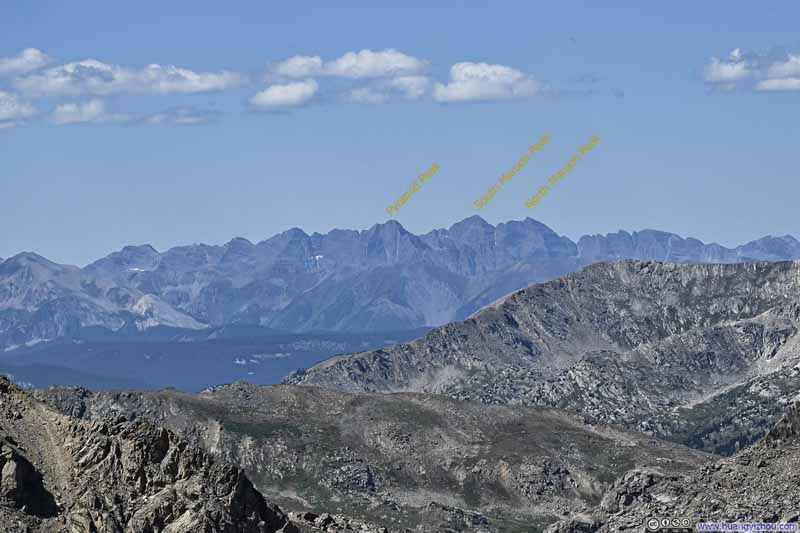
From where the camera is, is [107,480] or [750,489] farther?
[750,489]

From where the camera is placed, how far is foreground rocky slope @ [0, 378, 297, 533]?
151125 mm

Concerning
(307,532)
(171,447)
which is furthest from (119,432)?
(307,532)

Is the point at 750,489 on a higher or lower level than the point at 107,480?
lower

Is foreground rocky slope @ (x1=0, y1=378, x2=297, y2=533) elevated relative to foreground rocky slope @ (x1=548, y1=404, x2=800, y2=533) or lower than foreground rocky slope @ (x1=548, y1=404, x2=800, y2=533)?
elevated

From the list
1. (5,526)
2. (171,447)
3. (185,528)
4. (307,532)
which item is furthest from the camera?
(307,532)

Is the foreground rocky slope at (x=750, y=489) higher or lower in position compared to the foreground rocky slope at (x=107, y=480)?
lower

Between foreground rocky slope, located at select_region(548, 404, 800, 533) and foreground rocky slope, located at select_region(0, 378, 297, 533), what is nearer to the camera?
foreground rocky slope, located at select_region(0, 378, 297, 533)

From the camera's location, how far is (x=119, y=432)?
168 m

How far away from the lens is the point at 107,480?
161125 millimetres

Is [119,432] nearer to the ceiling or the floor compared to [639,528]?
nearer to the ceiling

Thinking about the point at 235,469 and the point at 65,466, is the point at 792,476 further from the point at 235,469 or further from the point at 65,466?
the point at 65,466

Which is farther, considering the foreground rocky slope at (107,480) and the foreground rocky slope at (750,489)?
the foreground rocky slope at (750,489)

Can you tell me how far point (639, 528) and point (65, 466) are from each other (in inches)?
2443

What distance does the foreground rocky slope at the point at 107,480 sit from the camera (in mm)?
151125
